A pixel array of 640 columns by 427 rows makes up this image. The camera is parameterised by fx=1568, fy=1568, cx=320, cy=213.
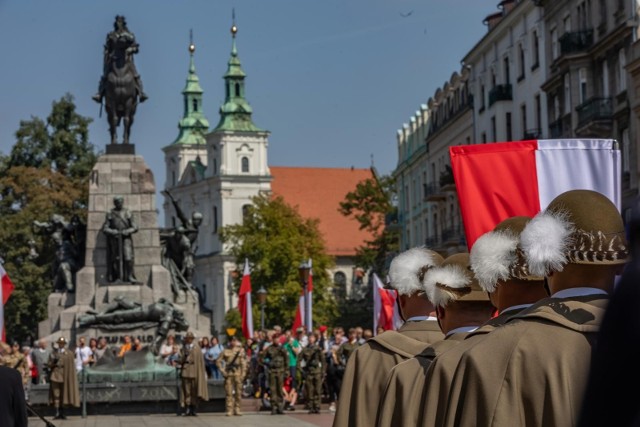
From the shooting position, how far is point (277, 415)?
29.7m

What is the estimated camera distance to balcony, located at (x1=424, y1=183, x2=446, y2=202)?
74.1 metres

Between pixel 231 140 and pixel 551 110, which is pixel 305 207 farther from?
pixel 551 110

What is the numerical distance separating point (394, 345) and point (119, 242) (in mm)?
29805

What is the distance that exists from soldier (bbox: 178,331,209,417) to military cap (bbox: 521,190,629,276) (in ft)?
83.6

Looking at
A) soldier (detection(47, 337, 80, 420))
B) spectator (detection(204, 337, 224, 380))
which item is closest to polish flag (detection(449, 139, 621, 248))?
soldier (detection(47, 337, 80, 420))

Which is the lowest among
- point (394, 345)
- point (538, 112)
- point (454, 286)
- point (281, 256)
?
point (394, 345)

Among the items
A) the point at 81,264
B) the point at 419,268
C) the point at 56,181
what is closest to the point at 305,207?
the point at 56,181

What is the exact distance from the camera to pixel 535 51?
55688 millimetres

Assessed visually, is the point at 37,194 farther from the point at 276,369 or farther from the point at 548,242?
the point at 548,242

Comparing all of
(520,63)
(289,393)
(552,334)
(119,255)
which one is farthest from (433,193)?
(552,334)

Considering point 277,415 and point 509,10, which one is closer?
point 277,415

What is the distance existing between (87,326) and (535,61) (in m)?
25.6

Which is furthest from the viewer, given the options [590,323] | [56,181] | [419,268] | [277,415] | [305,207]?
[305,207]

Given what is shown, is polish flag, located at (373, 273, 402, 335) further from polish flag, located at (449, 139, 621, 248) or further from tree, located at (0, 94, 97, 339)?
tree, located at (0, 94, 97, 339)
